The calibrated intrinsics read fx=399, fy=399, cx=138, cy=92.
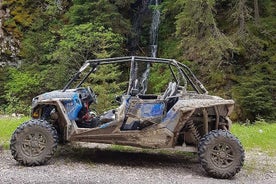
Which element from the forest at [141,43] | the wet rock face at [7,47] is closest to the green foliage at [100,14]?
the forest at [141,43]

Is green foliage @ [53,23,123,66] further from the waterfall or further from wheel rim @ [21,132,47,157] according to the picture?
wheel rim @ [21,132,47,157]

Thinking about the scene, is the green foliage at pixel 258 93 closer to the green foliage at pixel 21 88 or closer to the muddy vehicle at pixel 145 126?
the muddy vehicle at pixel 145 126

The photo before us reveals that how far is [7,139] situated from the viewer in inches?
310

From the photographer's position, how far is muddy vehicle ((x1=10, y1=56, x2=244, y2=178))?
574cm

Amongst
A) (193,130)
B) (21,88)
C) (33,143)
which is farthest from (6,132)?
(21,88)

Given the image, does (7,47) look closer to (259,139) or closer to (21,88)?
(21,88)

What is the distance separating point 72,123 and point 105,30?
1409cm

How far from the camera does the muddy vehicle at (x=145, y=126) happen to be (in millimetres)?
5742

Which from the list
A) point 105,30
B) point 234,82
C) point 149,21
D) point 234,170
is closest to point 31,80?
point 105,30

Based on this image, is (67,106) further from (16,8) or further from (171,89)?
(16,8)

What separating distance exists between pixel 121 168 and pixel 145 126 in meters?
0.73

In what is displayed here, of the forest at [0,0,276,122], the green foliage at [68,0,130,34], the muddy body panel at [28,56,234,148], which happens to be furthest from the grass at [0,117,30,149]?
the green foliage at [68,0,130,34]

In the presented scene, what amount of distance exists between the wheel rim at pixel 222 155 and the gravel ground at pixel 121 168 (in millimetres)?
245

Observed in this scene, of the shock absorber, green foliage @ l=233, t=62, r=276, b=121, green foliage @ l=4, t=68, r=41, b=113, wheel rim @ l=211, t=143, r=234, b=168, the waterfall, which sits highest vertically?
the waterfall
